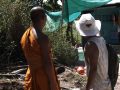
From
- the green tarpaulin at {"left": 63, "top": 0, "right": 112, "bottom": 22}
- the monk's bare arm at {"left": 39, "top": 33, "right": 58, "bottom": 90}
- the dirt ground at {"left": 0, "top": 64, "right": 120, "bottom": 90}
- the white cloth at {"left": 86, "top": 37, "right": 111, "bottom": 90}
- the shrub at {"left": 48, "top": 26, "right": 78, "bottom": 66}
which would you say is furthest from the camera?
the green tarpaulin at {"left": 63, "top": 0, "right": 112, "bottom": 22}

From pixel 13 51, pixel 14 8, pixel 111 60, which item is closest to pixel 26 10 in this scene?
pixel 14 8

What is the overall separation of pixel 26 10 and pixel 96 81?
32.5 ft

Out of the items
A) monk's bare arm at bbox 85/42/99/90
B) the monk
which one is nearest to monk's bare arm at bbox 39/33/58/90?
the monk

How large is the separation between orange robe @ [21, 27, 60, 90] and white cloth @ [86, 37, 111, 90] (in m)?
0.47

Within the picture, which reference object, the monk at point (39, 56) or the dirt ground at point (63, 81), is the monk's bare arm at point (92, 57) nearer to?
the monk at point (39, 56)

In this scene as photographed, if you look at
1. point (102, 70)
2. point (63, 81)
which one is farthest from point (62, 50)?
Answer: point (102, 70)

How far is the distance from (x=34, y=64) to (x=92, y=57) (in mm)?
618

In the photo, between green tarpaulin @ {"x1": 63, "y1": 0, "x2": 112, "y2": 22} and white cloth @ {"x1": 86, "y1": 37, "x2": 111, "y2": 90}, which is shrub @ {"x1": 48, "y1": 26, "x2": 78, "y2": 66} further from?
white cloth @ {"x1": 86, "y1": 37, "x2": 111, "y2": 90}

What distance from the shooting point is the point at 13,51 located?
13781mm

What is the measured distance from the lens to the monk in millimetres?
4191

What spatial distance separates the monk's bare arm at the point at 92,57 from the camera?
13.9ft

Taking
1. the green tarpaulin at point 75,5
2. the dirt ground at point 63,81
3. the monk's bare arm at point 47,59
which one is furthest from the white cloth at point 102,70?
the green tarpaulin at point 75,5

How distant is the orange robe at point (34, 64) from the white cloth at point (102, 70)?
468mm

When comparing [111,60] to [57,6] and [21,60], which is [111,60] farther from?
[57,6]
